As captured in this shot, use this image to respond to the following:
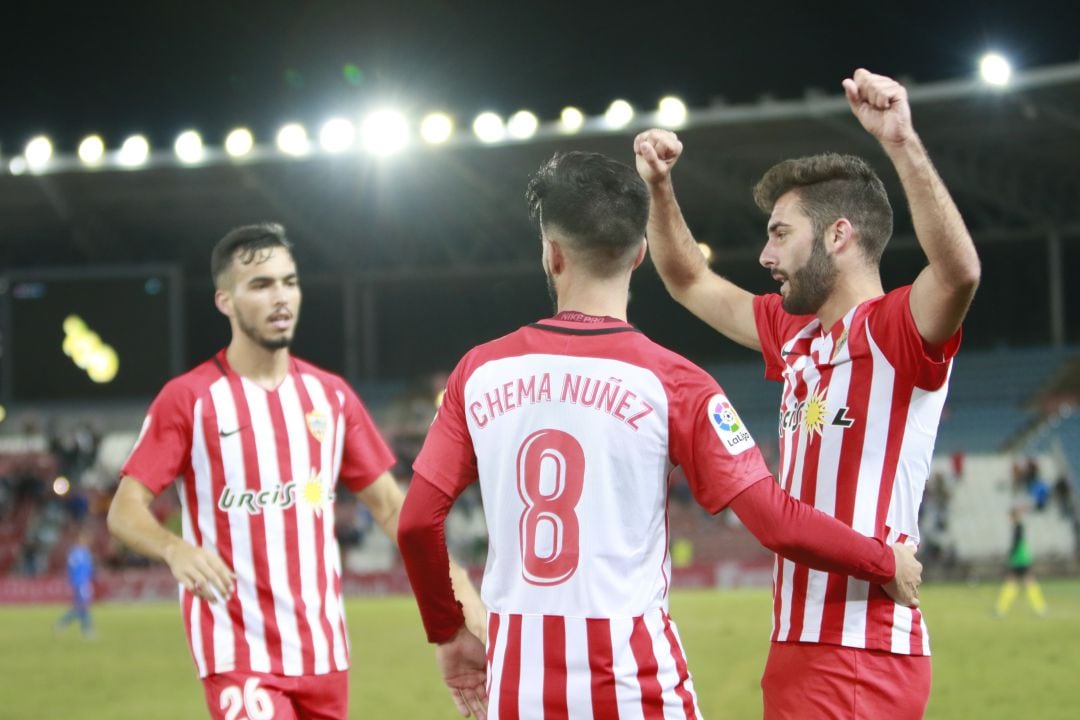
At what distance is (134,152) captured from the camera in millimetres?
30125

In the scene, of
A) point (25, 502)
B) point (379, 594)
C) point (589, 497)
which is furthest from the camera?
point (25, 502)

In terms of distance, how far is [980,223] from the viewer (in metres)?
34.9

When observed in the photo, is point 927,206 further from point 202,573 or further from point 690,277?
point 202,573

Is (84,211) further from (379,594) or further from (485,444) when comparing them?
(485,444)

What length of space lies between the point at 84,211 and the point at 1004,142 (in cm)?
2414

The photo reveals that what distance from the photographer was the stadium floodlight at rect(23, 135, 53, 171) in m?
29.8

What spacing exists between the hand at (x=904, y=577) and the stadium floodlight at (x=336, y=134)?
1082 inches

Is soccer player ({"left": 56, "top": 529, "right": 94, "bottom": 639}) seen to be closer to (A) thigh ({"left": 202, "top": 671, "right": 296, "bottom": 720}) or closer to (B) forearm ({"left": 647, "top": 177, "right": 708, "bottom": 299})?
(A) thigh ({"left": 202, "top": 671, "right": 296, "bottom": 720})

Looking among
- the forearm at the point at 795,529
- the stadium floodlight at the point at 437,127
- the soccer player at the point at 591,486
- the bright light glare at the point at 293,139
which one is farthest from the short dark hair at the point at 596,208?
the bright light glare at the point at 293,139

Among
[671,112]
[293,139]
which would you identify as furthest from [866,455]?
[293,139]

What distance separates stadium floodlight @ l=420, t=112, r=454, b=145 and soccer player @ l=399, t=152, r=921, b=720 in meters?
26.8

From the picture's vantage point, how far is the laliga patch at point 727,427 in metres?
2.92

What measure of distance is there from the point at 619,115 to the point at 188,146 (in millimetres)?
10382

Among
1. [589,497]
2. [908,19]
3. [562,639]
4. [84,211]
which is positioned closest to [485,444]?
[589,497]
